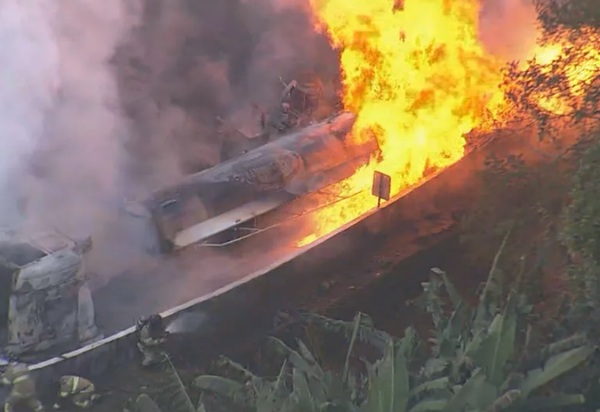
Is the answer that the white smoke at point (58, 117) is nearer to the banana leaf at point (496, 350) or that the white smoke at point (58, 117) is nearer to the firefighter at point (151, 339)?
the firefighter at point (151, 339)

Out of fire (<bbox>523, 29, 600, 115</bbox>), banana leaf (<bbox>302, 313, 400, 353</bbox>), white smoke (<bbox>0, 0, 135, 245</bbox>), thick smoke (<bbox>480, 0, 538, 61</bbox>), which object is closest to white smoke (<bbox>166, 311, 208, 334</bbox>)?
banana leaf (<bbox>302, 313, 400, 353</bbox>)

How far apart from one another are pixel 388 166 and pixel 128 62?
4.94 meters

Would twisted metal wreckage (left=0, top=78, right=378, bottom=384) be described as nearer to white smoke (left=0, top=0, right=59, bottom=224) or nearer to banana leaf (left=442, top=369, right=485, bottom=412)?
white smoke (left=0, top=0, right=59, bottom=224)

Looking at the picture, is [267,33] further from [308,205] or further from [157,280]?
[157,280]

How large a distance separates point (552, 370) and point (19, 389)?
15.1 ft

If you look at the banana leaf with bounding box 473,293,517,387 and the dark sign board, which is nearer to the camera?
the banana leaf with bounding box 473,293,517,387

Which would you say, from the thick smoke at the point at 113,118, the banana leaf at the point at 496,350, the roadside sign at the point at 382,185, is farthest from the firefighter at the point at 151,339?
the banana leaf at the point at 496,350

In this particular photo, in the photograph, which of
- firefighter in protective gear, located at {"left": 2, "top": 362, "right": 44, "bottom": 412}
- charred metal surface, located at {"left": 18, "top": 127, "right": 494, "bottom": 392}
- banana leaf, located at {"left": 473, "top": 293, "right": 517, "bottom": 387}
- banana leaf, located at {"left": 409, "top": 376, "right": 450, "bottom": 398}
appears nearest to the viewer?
banana leaf, located at {"left": 409, "top": 376, "right": 450, "bottom": 398}

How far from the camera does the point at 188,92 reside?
15.6 m

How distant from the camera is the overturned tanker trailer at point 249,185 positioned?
9945 mm

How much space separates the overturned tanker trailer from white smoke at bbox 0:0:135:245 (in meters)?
0.68

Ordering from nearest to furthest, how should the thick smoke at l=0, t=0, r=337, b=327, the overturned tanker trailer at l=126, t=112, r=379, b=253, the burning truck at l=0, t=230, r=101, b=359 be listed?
the burning truck at l=0, t=230, r=101, b=359
the thick smoke at l=0, t=0, r=337, b=327
the overturned tanker trailer at l=126, t=112, r=379, b=253

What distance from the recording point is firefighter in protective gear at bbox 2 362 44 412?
24.2 feet

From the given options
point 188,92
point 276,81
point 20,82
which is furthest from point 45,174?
point 276,81
